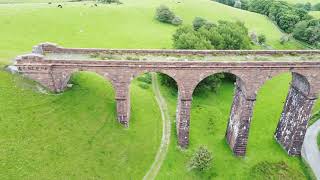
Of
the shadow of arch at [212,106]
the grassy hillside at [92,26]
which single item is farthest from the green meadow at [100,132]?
the grassy hillside at [92,26]

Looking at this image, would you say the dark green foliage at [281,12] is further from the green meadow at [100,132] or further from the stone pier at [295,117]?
the stone pier at [295,117]

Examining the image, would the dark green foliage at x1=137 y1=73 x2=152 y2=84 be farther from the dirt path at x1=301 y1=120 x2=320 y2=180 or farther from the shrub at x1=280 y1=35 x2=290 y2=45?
the shrub at x1=280 y1=35 x2=290 y2=45

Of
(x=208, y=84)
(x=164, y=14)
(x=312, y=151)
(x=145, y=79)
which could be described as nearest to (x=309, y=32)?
(x=164, y=14)

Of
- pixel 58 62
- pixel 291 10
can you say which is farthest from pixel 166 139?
pixel 291 10

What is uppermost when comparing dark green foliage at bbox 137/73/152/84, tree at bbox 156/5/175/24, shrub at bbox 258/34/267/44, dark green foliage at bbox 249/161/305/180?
tree at bbox 156/5/175/24

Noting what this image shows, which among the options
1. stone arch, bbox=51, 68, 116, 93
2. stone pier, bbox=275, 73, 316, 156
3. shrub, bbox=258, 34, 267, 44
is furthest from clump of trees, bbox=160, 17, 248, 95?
stone arch, bbox=51, 68, 116, 93

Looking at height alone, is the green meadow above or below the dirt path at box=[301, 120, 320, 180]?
above

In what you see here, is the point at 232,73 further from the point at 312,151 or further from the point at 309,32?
the point at 309,32
